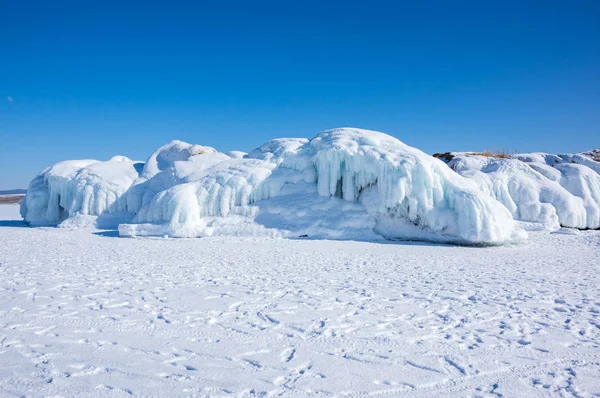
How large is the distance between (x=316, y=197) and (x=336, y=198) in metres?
0.85

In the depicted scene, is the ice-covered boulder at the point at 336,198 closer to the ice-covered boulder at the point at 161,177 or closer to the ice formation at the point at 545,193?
the ice-covered boulder at the point at 161,177

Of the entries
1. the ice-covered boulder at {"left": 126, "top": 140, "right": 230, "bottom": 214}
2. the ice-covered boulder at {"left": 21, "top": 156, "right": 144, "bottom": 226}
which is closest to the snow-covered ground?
the ice-covered boulder at {"left": 126, "top": 140, "right": 230, "bottom": 214}

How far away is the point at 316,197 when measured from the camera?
15.9m

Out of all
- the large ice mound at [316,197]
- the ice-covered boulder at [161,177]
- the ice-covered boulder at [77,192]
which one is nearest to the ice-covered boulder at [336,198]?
the large ice mound at [316,197]

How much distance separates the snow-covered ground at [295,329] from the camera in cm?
321

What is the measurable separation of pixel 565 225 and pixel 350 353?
18.8 meters

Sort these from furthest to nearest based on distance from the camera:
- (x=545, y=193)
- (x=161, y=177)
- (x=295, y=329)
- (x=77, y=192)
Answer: (x=161, y=177), (x=545, y=193), (x=77, y=192), (x=295, y=329)

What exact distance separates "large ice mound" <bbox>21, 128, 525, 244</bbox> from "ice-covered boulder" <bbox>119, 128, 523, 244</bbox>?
0.12 feet

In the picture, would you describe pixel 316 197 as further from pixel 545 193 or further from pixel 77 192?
pixel 77 192

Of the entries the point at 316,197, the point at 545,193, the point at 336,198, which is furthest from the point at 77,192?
the point at 545,193

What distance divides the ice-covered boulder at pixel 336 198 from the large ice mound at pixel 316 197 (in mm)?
38

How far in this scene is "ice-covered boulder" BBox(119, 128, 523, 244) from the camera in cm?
1339

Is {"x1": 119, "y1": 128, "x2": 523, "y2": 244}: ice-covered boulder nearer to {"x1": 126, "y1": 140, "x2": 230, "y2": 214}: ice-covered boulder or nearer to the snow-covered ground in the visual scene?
{"x1": 126, "y1": 140, "x2": 230, "y2": 214}: ice-covered boulder

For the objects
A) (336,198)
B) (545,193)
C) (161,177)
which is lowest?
(336,198)
